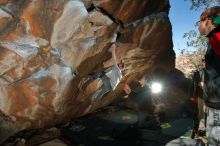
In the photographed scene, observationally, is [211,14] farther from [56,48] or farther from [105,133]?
[105,133]

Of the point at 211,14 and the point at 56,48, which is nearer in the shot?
the point at 211,14

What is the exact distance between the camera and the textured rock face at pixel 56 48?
4.59m

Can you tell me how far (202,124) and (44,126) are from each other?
11.4 ft

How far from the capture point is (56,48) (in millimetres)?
5031

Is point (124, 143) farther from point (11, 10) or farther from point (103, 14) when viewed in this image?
point (11, 10)

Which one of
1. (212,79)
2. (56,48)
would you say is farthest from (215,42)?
(56,48)

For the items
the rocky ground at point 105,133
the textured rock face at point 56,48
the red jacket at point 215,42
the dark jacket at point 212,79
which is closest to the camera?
the red jacket at point 215,42

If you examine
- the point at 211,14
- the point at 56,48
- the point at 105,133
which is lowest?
the point at 105,133

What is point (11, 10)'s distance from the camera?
14.3 ft

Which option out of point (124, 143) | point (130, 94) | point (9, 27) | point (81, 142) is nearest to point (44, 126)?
point (81, 142)

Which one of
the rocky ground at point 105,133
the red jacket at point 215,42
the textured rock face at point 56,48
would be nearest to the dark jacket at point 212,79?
the red jacket at point 215,42

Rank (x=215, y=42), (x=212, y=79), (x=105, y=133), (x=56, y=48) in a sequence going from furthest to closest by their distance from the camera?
(x=105, y=133), (x=56, y=48), (x=212, y=79), (x=215, y=42)

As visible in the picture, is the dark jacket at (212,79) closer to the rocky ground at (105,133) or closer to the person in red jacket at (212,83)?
the person in red jacket at (212,83)

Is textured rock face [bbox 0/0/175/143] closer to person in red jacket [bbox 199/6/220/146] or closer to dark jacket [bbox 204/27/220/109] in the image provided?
person in red jacket [bbox 199/6/220/146]
